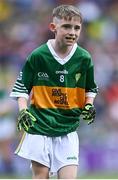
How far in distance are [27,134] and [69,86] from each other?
22.6 inches

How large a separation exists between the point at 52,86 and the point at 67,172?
0.76m

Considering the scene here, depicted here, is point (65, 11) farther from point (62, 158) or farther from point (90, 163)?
point (90, 163)

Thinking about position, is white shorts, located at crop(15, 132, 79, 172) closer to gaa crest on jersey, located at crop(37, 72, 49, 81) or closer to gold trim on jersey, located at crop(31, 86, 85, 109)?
gold trim on jersey, located at crop(31, 86, 85, 109)

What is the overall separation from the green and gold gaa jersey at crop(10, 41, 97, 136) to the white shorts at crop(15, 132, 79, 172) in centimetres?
6

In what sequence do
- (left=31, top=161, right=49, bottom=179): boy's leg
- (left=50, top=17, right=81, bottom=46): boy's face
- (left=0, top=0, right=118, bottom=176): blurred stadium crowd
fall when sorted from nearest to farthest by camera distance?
(left=50, top=17, right=81, bottom=46): boy's face → (left=31, top=161, right=49, bottom=179): boy's leg → (left=0, top=0, right=118, bottom=176): blurred stadium crowd

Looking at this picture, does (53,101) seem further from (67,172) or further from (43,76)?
(67,172)

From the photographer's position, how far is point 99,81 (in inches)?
584

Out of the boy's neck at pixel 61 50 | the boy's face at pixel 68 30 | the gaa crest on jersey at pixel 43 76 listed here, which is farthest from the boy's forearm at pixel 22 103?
the boy's face at pixel 68 30

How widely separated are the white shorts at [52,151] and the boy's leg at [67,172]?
0.03m

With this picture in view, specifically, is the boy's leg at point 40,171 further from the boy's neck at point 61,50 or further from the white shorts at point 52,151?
the boy's neck at point 61,50

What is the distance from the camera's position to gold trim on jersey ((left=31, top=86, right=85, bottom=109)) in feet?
22.6

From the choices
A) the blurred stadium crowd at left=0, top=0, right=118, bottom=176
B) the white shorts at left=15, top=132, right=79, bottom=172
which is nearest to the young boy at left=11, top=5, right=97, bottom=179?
the white shorts at left=15, top=132, right=79, bottom=172

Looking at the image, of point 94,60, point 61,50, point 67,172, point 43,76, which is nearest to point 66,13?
point 61,50

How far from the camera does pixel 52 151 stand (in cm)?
689
